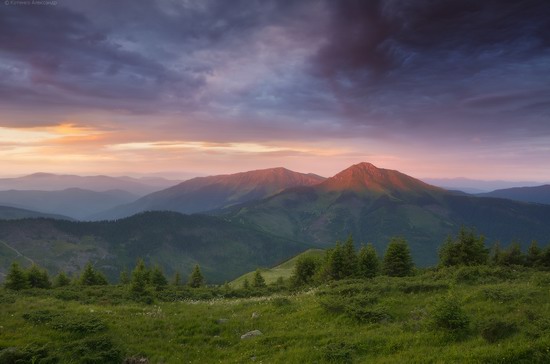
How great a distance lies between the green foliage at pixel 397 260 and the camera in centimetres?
4359

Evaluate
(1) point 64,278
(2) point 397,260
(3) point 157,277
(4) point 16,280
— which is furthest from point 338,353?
(1) point 64,278

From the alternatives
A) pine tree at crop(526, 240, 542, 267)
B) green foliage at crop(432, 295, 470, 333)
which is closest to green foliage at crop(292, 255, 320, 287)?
pine tree at crop(526, 240, 542, 267)

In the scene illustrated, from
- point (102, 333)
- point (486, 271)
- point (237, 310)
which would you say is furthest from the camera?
point (486, 271)

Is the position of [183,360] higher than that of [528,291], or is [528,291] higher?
[528,291]

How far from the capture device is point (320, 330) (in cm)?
1695

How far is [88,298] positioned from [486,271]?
110ft

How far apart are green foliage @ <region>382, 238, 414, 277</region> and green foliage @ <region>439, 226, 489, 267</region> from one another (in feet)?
13.8

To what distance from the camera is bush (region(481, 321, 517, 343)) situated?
13.6 meters

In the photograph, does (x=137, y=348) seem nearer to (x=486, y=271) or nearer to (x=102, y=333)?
(x=102, y=333)

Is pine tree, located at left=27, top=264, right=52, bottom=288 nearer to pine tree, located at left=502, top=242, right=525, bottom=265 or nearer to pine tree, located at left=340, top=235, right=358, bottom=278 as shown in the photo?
pine tree, located at left=340, top=235, right=358, bottom=278

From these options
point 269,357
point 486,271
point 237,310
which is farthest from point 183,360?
point 486,271

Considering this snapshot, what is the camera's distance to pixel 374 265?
46.4m

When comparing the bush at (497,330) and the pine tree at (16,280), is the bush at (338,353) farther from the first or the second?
the pine tree at (16,280)

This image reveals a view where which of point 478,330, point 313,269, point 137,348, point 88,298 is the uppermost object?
point 478,330
